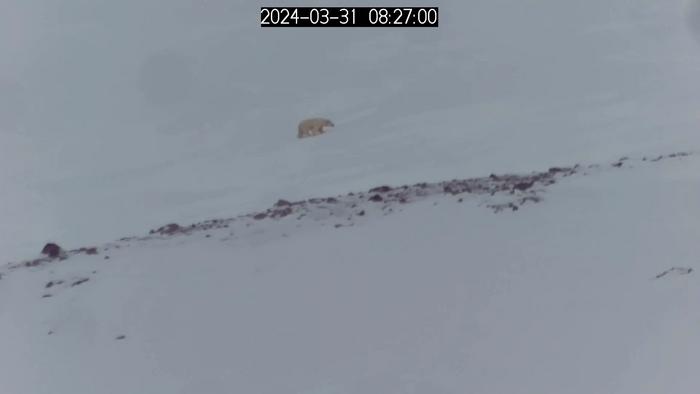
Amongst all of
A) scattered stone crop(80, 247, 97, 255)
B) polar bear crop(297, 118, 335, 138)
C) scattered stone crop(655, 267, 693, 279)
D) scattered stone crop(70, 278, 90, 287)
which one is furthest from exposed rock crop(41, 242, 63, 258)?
scattered stone crop(655, 267, 693, 279)

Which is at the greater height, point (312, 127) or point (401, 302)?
point (312, 127)

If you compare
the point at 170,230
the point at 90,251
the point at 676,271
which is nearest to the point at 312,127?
the point at 170,230

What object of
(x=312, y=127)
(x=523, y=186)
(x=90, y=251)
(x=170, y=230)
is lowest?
(x=90, y=251)

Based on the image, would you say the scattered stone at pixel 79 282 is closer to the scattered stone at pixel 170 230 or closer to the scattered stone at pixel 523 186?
the scattered stone at pixel 170 230

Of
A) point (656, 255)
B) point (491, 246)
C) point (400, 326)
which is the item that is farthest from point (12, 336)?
point (656, 255)

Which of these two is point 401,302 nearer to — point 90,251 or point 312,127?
point 90,251

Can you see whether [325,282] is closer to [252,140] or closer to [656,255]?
[656,255]
